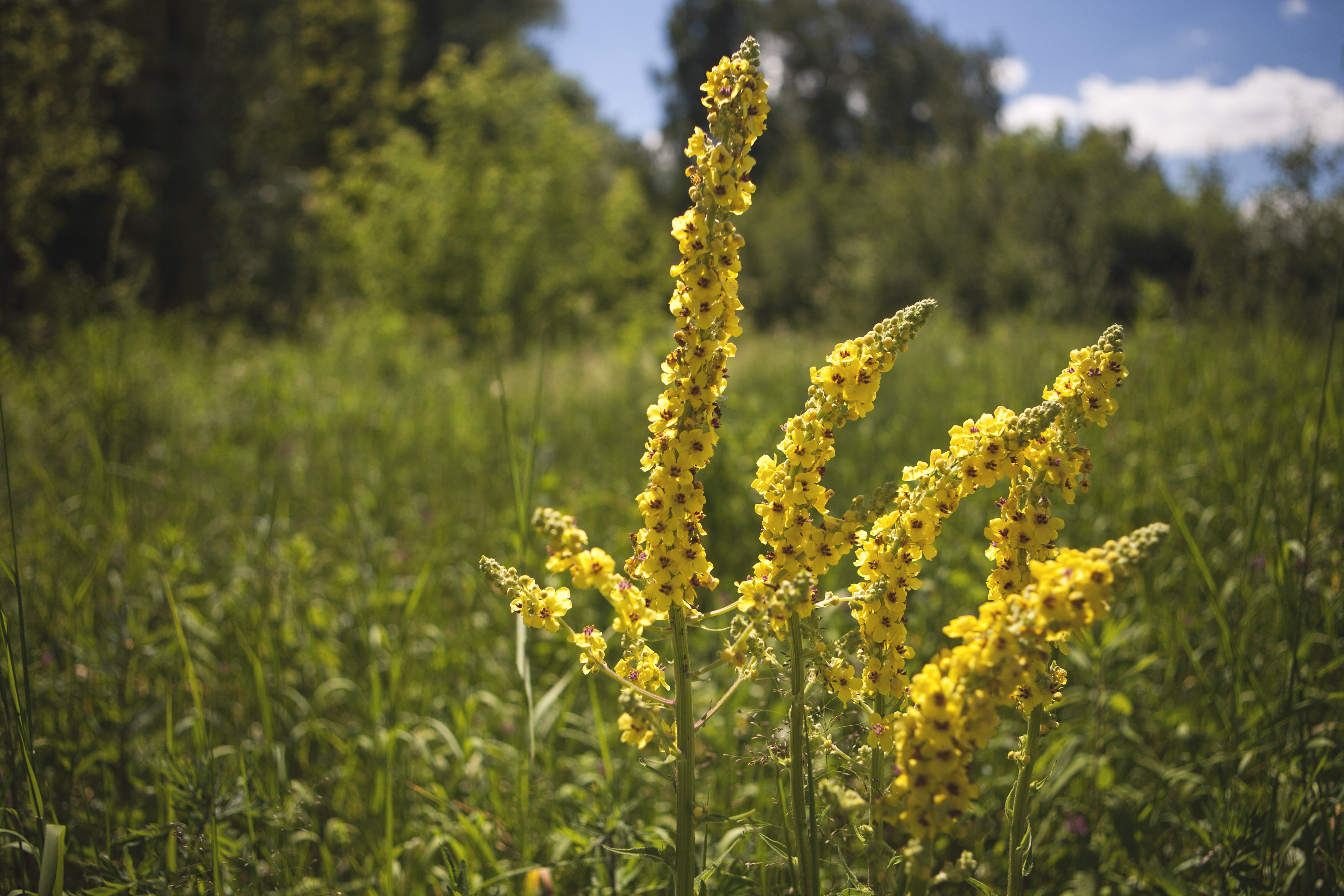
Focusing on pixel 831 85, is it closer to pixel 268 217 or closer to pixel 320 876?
pixel 268 217

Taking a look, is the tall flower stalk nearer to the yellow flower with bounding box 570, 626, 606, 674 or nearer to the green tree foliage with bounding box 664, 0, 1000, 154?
the yellow flower with bounding box 570, 626, 606, 674

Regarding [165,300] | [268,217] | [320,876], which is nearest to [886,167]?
[268,217]

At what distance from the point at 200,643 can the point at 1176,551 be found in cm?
412

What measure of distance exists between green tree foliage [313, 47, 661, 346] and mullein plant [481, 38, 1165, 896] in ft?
45.8

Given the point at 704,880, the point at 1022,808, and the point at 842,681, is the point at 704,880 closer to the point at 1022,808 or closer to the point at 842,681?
the point at 842,681

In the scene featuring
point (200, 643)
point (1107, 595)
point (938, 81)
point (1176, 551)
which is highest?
point (938, 81)

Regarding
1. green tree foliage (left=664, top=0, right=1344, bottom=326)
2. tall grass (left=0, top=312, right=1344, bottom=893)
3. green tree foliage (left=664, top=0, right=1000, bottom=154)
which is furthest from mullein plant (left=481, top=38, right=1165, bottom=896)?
green tree foliage (left=664, top=0, right=1000, bottom=154)

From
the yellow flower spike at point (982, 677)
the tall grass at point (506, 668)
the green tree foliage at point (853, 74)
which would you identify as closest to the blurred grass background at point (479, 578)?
the tall grass at point (506, 668)

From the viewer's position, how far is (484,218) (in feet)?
56.1

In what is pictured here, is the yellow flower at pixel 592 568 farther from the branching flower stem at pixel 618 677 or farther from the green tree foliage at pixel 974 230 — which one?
the green tree foliage at pixel 974 230

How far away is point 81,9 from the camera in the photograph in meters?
9.25

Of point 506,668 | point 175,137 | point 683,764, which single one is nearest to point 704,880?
point 683,764

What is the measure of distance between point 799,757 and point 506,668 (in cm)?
185

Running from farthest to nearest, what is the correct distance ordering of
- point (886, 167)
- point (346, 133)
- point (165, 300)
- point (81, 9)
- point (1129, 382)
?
point (886, 167), point (346, 133), point (165, 300), point (81, 9), point (1129, 382)
